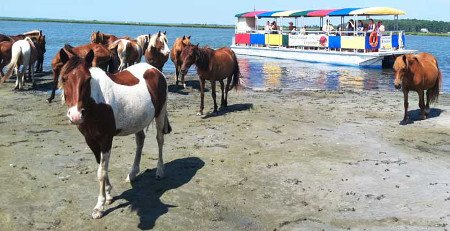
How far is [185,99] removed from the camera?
15.6 metres

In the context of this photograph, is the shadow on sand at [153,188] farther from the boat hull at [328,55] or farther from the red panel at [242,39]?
the red panel at [242,39]

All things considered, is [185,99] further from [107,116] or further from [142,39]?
[107,116]

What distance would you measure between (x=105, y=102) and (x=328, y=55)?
29578 millimetres

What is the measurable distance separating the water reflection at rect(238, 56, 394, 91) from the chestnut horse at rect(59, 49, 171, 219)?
43.5ft

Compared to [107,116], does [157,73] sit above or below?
above

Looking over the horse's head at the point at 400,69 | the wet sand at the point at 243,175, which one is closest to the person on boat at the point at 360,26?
the wet sand at the point at 243,175

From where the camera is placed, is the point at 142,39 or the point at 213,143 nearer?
the point at 213,143

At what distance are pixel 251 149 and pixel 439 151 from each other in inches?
155

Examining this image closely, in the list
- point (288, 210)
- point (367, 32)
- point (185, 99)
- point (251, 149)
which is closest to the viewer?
point (288, 210)

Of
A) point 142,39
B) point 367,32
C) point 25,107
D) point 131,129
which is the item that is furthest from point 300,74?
point 131,129

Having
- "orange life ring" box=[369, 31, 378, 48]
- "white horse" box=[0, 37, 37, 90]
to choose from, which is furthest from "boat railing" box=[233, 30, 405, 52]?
"white horse" box=[0, 37, 37, 90]

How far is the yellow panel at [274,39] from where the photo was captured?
3878cm

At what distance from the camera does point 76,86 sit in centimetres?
519

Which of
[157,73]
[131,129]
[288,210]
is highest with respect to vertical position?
[157,73]
